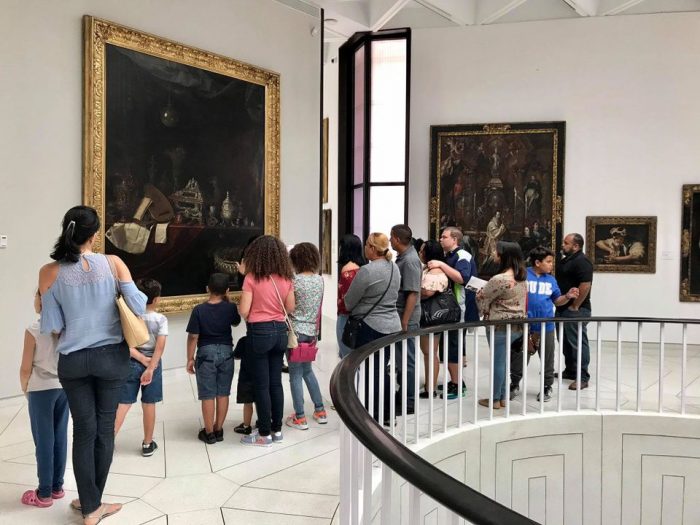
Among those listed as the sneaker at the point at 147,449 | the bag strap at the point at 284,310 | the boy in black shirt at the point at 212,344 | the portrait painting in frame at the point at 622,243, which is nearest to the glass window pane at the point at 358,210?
the portrait painting in frame at the point at 622,243

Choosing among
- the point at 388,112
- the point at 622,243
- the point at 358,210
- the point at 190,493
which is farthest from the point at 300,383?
the point at 388,112

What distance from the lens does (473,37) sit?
12.9 m

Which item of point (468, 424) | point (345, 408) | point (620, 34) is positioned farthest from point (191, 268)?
point (620, 34)

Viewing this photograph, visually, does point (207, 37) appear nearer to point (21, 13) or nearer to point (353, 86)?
point (21, 13)

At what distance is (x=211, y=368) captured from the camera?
18.1 ft

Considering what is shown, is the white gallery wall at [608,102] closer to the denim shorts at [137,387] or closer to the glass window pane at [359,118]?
the glass window pane at [359,118]

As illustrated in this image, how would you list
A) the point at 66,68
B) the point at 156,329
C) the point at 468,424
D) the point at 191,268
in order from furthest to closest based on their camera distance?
1. the point at 191,268
2. the point at 66,68
3. the point at 468,424
4. the point at 156,329

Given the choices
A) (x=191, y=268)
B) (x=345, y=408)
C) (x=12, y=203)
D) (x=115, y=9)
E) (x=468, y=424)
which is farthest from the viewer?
(x=191, y=268)

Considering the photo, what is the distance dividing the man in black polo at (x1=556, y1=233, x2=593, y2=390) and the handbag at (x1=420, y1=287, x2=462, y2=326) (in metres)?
1.86

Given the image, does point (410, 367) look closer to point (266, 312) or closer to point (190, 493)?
point (266, 312)

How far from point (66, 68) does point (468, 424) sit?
20.6ft

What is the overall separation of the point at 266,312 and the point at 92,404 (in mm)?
1956

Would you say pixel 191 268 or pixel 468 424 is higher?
pixel 191 268

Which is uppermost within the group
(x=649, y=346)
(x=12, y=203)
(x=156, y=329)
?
(x=12, y=203)
